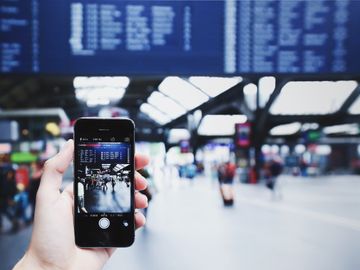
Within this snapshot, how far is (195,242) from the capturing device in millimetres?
6098

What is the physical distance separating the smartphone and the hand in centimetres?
7

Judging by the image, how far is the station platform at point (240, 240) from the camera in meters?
4.87

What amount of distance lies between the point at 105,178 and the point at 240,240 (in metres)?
4.87

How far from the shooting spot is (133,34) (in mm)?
3012

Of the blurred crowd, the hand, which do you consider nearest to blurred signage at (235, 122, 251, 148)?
the blurred crowd

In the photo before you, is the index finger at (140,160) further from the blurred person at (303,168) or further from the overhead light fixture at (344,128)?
the blurred person at (303,168)

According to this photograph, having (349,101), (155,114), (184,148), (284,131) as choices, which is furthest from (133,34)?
(284,131)

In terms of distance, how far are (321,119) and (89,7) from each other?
707 inches

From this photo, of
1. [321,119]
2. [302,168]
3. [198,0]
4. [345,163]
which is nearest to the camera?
[198,0]

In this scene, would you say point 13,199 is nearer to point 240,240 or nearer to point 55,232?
point 240,240

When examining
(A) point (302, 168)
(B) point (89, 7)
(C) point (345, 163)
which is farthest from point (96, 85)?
(C) point (345, 163)

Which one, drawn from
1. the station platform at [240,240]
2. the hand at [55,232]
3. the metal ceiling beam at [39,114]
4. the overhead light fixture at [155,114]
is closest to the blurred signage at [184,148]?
the overhead light fixture at [155,114]

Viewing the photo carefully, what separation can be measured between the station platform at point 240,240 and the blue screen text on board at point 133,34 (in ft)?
7.94

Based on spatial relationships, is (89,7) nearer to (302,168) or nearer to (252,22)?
(252,22)
